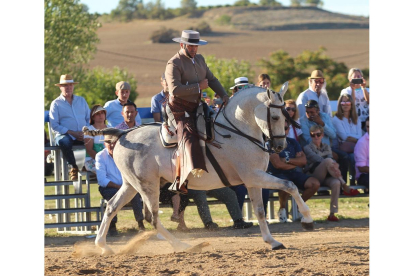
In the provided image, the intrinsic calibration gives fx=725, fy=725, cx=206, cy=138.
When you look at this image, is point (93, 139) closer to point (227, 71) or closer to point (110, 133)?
point (110, 133)

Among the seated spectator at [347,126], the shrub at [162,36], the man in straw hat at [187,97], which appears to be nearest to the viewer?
the man in straw hat at [187,97]

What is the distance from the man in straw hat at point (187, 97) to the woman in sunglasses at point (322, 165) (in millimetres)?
3578

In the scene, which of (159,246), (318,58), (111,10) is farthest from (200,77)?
(111,10)

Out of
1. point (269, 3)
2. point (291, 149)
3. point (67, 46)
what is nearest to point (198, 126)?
point (291, 149)

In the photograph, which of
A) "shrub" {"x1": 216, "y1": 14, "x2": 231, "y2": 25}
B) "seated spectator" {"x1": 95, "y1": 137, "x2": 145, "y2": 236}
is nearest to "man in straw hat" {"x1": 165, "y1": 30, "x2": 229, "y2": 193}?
"seated spectator" {"x1": 95, "y1": 137, "x2": 145, "y2": 236}

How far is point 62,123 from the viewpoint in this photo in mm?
12508

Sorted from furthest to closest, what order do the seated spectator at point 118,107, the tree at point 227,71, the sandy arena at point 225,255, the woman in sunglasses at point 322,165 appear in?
the tree at point 227,71 → the seated spectator at point 118,107 → the woman in sunglasses at point 322,165 → the sandy arena at point 225,255

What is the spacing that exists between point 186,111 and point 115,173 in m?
2.89

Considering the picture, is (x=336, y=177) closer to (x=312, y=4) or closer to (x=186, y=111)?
(x=186, y=111)

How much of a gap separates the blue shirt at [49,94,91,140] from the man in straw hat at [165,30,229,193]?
3860 mm

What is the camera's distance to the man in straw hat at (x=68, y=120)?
482 inches

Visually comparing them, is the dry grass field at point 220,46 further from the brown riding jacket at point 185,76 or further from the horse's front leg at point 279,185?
the horse's front leg at point 279,185

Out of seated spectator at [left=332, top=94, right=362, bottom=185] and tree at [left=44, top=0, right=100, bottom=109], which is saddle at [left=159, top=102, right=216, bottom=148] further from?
tree at [left=44, top=0, right=100, bottom=109]

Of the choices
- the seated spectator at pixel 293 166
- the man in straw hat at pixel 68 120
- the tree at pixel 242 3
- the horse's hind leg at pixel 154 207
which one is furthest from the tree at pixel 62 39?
the tree at pixel 242 3
